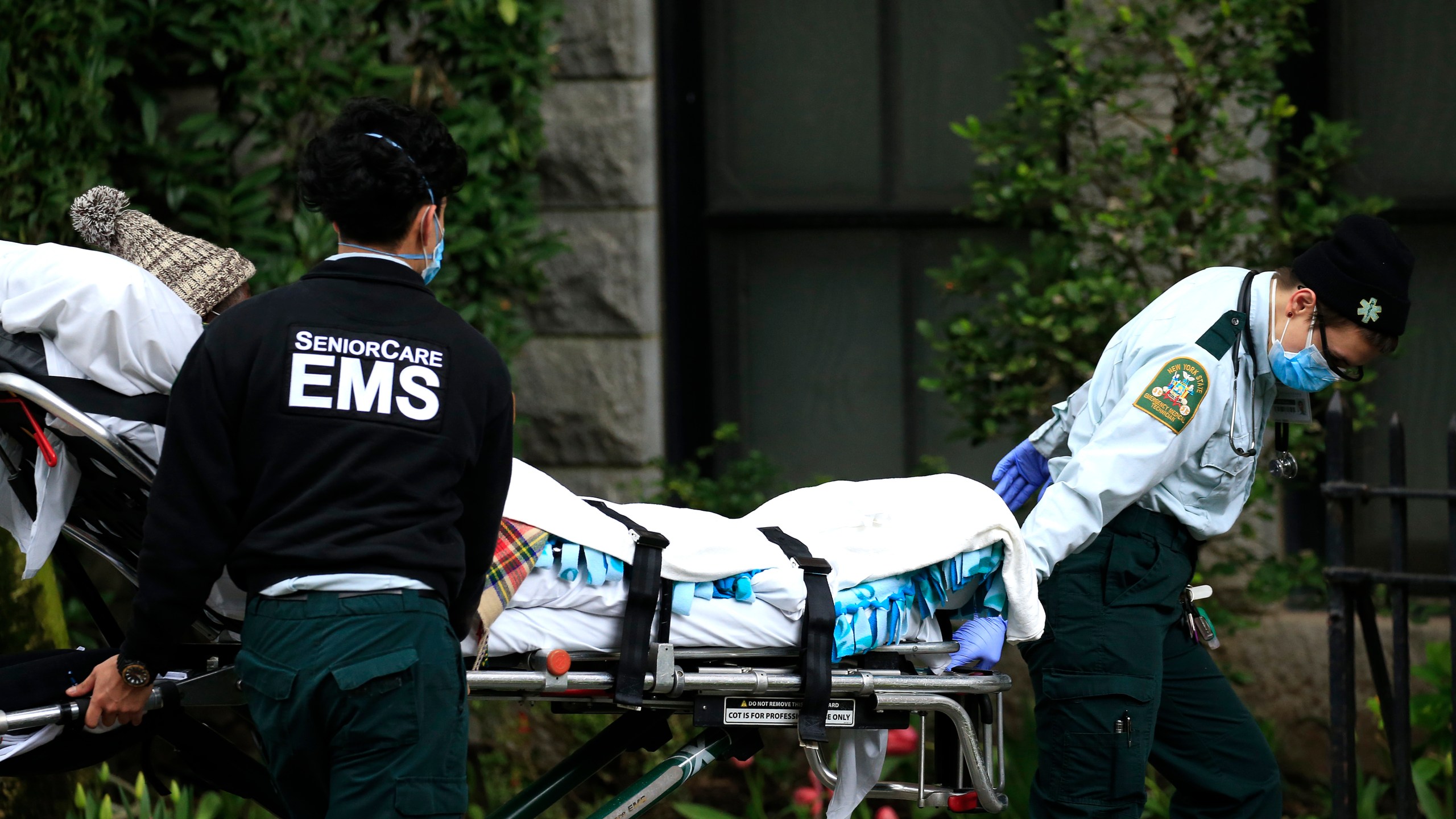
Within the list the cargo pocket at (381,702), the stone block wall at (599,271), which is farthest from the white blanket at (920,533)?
the stone block wall at (599,271)

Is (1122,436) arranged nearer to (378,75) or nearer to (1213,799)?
(1213,799)

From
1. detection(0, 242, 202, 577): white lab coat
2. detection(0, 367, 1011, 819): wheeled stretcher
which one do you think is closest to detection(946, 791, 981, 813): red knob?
detection(0, 367, 1011, 819): wheeled stretcher

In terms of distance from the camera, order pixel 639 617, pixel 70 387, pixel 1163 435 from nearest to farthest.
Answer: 1. pixel 70 387
2. pixel 639 617
3. pixel 1163 435

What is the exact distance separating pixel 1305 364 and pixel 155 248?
2587 millimetres

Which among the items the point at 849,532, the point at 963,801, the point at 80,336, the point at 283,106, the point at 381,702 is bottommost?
the point at 963,801

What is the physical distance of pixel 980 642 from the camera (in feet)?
9.80

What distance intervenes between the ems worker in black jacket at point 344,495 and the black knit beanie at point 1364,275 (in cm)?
188

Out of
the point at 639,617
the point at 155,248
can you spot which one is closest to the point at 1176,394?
the point at 639,617

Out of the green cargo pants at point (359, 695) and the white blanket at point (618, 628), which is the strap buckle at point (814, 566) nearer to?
the white blanket at point (618, 628)

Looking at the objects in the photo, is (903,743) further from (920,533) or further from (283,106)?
(283,106)

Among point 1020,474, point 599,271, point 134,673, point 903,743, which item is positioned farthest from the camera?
point 599,271

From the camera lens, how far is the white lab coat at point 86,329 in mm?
2555

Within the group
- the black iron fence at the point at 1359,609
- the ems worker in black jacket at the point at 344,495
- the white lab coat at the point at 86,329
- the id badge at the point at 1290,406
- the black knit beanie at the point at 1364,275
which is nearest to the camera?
the ems worker in black jacket at the point at 344,495

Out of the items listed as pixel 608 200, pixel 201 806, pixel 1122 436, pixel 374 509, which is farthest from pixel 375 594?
pixel 608 200
